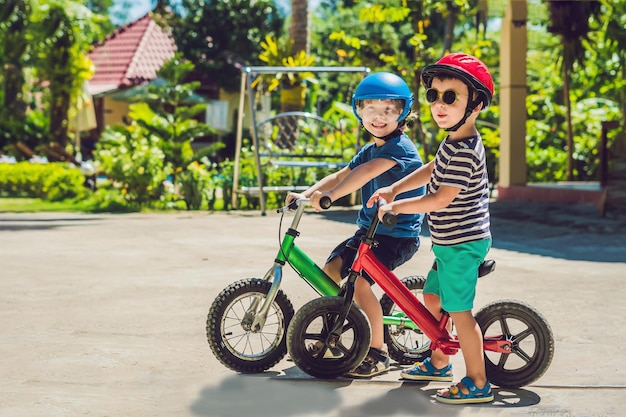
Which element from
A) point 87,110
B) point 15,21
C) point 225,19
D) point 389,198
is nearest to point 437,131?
point 87,110

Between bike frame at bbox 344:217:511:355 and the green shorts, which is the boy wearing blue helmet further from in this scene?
the green shorts

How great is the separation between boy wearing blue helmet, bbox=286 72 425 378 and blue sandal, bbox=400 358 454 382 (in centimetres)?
19

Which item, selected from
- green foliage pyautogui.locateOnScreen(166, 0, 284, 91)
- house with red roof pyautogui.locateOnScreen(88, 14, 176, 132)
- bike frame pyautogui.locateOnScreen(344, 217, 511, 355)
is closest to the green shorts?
bike frame pyautogui.locateOnScreen(344, 217, 511, 355)

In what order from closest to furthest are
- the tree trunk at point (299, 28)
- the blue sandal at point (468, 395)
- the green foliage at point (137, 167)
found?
the blue sandal at point (468, 395), the green foliage at point (137, 167), the tree trunk at point (299, 28)

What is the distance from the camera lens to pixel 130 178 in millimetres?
16859

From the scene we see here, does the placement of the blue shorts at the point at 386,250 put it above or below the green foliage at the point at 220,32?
below

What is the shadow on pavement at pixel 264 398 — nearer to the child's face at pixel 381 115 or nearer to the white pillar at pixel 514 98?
the child's face at pixel 381 115

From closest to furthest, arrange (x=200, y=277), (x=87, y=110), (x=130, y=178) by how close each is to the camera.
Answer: (x=200, y=277)
(x=130, y=178)
(x=87, y=110)

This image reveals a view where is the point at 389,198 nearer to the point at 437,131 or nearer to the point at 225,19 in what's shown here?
the point at 437,131

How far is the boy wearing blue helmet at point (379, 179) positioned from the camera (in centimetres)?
549

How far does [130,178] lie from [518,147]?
19.3ft

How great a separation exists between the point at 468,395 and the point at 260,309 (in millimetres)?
1107

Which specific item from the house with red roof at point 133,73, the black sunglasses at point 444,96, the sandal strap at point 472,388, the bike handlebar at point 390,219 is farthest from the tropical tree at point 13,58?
the sandal strap at point 472,388

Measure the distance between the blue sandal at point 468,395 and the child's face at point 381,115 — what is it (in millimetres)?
1309
